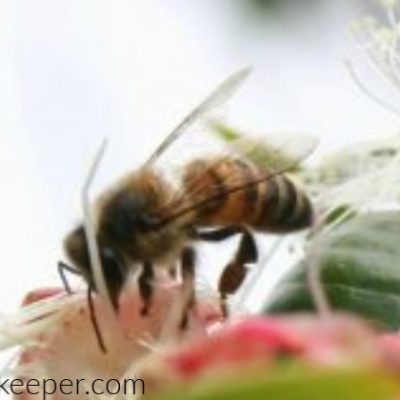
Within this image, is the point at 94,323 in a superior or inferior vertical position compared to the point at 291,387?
inferior

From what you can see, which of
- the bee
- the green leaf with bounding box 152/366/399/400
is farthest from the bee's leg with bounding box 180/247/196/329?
the green leaf with bounding box 152/366/399/400

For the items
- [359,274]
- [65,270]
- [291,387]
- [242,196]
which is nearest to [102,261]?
[65,270]

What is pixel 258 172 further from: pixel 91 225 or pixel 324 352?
pixel 324 352

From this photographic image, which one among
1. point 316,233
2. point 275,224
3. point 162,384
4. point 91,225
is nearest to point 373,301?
point 316,233

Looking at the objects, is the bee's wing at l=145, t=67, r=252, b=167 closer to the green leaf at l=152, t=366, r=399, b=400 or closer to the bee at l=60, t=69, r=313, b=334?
the bee at l=60, t=69, r=313, b=334

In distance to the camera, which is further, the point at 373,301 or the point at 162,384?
the point at 373,301

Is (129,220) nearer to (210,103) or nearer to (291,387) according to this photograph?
(210,103)
